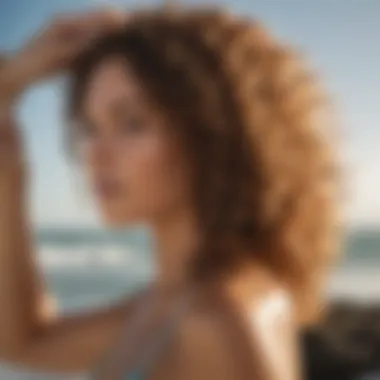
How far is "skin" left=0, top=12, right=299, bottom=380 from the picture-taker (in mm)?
875

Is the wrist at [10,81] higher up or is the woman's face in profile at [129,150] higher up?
the wrist at [10,81]

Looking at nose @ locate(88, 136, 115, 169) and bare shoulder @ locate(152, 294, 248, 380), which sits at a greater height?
nose @ locate(88, 136, 115, 169)

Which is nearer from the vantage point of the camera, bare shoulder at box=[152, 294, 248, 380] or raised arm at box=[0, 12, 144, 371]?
bare shoulder at box=[152, 294, 248, 380]

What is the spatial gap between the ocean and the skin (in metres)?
0.01

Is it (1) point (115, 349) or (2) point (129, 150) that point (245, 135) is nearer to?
(2) point (129, 150)

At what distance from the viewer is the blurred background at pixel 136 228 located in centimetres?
96

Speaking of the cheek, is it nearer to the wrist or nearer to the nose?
the nose

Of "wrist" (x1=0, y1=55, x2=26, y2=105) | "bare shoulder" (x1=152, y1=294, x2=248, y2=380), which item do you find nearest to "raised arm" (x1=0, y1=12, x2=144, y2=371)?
"wrist" (x1=0, y1=55, x2=26, y2=105)

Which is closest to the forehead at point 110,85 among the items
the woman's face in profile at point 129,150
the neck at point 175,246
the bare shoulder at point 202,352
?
the woman's face in profile at point 129,150

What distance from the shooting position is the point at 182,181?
931 mm

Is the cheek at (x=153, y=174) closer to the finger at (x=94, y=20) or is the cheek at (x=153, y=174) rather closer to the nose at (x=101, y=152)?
the nose at (x=101, y=152)

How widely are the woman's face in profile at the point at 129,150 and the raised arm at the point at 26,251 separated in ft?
0.18

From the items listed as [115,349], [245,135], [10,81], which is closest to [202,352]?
[115,349]

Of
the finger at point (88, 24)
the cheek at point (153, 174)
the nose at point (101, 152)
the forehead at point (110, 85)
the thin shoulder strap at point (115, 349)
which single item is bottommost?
the thin shoulder strap at point (115, 349)
